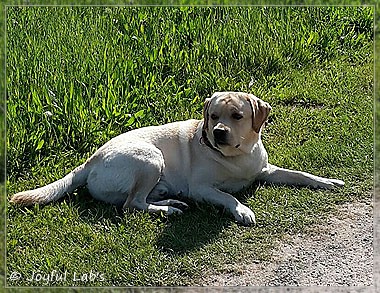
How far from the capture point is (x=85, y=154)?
5484 mm

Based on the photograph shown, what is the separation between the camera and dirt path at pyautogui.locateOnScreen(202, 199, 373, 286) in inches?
175

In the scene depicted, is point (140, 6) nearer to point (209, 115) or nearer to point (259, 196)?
point (209, 115)

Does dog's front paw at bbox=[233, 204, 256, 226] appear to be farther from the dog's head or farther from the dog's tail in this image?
the dog's tail

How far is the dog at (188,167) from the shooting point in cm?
491

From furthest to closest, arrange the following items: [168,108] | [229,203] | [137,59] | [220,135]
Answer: [168,108] < [137,59] < [229,203] < [220,135]

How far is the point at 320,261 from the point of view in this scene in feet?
15.0

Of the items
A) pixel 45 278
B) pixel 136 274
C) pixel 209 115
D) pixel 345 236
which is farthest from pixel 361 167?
pixel 45 278

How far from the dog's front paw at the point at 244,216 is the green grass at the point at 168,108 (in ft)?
0.16

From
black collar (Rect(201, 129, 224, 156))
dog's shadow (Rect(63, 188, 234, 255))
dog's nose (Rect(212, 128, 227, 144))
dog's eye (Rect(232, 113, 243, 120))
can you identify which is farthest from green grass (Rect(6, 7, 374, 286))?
dog's eye (Rect(232, 113, 243, 120))

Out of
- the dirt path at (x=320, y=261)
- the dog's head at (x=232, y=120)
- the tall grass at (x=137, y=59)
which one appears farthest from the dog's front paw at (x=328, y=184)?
the tall grass at (x=137, y=59)

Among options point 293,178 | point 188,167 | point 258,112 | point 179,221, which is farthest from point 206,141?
point 293,178

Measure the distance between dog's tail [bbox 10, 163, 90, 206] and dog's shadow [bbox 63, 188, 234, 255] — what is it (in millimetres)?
73

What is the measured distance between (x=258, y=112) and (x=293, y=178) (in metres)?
0.64

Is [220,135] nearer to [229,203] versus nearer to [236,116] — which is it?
[236,116]
